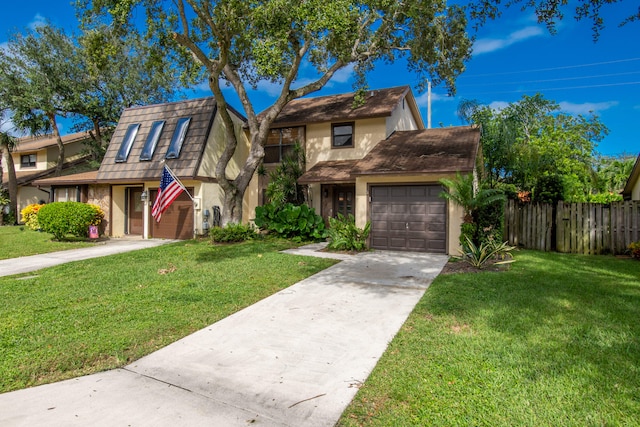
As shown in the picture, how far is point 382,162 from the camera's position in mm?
12727

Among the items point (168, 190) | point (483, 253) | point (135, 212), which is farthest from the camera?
point (135, 212)

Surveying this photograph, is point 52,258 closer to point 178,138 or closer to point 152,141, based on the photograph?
point 178,138

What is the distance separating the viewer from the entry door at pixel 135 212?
17891 mm

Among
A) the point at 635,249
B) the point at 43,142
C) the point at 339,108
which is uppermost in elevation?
the point at 43,142

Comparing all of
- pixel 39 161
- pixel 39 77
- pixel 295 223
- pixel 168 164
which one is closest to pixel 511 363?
pixel 295 223

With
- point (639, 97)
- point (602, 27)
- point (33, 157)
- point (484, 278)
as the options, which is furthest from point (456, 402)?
point (639, 97)

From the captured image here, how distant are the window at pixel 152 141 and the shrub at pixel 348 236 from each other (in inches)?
386

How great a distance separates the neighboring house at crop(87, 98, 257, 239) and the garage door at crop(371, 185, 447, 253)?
7256 millimetres

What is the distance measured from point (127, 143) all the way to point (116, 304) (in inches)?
546

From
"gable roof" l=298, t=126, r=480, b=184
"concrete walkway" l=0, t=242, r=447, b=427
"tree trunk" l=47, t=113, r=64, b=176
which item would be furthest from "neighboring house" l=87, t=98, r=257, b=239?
"concrete walkway" l=0, t=242, r=447, b=427

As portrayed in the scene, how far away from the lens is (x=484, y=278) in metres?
7.71

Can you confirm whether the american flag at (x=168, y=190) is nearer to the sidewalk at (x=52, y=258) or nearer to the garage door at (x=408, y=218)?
the sidewalk at (x=52, y=258)

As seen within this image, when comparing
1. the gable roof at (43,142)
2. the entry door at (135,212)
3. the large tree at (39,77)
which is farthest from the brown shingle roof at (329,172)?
the gable roof at (43,142)

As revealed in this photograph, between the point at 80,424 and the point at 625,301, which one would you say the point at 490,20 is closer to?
the point at 625,301
